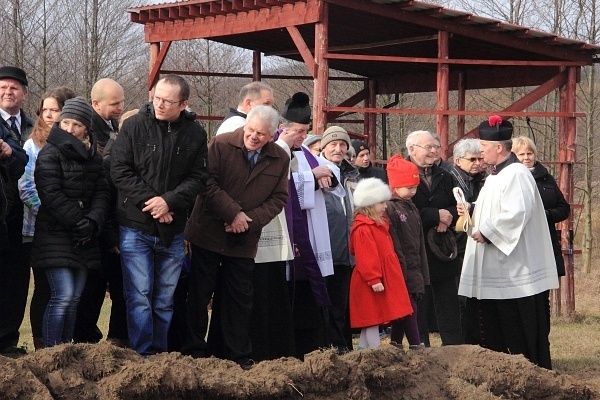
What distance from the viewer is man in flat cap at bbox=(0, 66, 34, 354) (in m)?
6.73

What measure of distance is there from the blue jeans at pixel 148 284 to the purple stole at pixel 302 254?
3.71 ft

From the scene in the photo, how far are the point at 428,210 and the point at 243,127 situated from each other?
2.47 meters

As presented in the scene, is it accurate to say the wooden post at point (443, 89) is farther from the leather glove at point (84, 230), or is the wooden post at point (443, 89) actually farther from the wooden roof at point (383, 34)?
the leather glove at point (84, 230)

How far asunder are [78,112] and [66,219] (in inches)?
28.0

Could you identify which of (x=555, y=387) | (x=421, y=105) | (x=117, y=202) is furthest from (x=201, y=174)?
(x=421, y=105)

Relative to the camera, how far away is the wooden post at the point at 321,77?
1203cm

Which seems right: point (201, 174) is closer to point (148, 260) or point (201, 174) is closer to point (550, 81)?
point (148, 260)

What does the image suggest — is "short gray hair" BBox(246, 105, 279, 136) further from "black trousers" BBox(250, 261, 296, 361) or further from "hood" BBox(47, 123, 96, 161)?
"hood" BBox(47, 123, 96, 161)

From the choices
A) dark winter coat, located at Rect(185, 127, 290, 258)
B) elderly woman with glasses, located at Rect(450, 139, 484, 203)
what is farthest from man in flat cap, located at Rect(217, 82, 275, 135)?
elderly woman with glasses, located at Rect(450, 139, 484, 203)

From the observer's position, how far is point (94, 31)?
22203mm

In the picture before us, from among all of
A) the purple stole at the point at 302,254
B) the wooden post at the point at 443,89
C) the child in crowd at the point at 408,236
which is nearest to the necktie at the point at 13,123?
the purple stole at the point at 302,254

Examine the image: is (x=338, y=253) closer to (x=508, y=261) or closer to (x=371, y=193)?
(x=371, y=193)

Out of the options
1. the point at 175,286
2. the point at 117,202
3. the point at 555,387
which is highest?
the point at 117,202

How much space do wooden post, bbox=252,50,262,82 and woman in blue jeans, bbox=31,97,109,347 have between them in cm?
948
